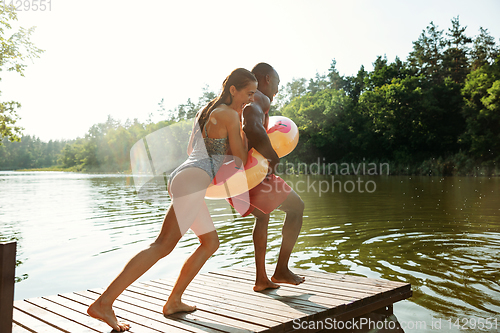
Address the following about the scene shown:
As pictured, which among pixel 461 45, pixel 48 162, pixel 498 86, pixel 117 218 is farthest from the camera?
pixel 48 162

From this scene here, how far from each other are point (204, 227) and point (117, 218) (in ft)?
31.6

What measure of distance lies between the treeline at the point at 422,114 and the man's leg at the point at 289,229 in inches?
1379

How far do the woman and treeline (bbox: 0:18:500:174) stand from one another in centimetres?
3592

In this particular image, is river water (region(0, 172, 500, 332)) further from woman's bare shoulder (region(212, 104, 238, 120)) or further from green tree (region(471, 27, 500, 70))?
green tree (region(471, 27, 500, 70))

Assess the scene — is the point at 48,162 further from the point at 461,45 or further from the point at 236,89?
the point at 236,89

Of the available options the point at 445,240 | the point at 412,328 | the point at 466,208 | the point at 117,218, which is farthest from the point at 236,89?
the point at 466,208

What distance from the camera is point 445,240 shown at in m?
7.60

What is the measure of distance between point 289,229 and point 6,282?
2.27m

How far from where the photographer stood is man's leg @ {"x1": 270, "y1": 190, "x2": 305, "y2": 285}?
3.67 m

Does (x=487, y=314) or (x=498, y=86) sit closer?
(x=487, y=314)

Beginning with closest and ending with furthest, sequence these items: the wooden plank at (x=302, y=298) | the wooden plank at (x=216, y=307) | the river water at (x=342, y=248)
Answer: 1. the wooden plank at (x=216, y=307)
2. the wooden plank at (x=302, y=298)
3. the river water at (x=342, y=248)

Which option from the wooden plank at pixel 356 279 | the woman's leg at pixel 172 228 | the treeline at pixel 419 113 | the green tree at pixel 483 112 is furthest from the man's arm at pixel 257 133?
the green tree at pixel 483 112

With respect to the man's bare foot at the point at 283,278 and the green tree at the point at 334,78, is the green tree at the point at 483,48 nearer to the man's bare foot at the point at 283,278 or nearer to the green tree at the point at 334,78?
the green tree at the point at 334,78

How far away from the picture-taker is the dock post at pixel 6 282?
7.25ft
